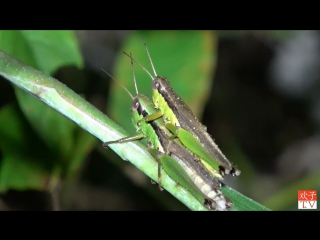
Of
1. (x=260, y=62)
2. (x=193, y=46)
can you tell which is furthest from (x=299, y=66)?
(x=193, y=46)

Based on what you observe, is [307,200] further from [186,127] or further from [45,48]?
[45,48]

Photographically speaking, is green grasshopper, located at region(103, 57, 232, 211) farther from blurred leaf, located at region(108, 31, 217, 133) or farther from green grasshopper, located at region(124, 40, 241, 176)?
blurred leaf, located at region(108, 31, 217, 133)

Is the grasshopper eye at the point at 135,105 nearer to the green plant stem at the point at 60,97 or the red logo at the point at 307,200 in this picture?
the green plant stem at the point at 60,97

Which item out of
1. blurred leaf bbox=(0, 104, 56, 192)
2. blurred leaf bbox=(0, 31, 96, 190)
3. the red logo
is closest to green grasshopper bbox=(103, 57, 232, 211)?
blurred leaf bbox=(0, 31, 96, 190)

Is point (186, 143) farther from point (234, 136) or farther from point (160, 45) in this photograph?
point (234, 136)

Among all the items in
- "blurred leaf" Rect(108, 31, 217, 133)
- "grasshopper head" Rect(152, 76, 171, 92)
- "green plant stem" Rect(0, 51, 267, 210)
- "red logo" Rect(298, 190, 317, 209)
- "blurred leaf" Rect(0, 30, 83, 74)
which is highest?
"blurred leaf" Rect(108, 31, 217, 133)

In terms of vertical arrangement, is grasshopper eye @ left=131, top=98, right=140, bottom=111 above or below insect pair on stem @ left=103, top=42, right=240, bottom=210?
above

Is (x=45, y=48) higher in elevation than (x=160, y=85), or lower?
higher

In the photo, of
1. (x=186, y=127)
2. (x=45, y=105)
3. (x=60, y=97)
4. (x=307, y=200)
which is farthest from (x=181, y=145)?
(x=307, y=200)
